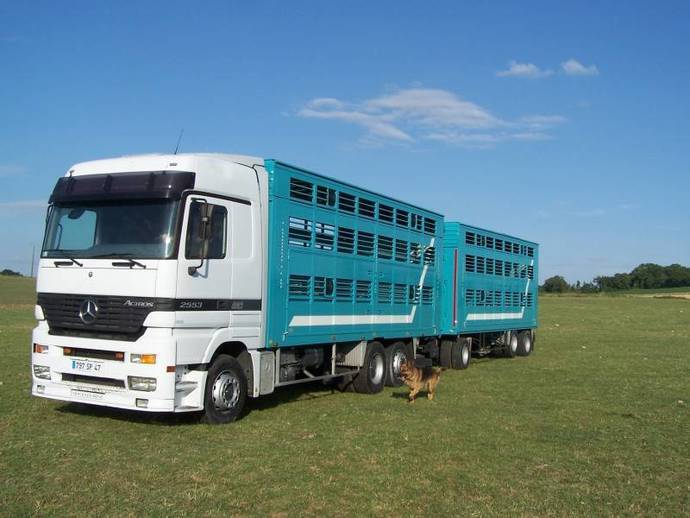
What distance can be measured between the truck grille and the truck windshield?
54cm

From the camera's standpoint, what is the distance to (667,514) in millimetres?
6402

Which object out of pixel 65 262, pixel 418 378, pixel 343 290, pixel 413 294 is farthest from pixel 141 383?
pixel 413 294

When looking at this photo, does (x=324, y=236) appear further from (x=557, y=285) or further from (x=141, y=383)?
(x=557, y=285)

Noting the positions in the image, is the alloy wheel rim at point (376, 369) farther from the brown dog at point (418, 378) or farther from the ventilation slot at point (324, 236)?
the ventilation slot at point (324, 236)

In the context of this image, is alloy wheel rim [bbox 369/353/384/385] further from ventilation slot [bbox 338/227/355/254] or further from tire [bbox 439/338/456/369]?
tire [bbox 439/338/456/369]

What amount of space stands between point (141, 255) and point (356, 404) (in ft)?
16.0

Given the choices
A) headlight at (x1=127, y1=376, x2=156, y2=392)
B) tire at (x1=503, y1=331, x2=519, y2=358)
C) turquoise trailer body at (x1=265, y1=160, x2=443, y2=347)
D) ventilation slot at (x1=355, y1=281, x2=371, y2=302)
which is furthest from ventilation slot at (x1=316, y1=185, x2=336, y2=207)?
tire at (x1=503, y1=331, x2=519, y2=358)

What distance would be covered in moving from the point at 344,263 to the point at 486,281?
27.4 ft

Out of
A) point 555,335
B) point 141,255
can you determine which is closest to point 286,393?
point 141,255

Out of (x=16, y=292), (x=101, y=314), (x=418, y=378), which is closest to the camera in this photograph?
(x=101, y=314)

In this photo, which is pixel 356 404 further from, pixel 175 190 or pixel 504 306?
pixel 504 306

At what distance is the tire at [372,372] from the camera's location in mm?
13234

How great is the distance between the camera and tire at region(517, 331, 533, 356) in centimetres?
2294

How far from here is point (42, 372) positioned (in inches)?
370
